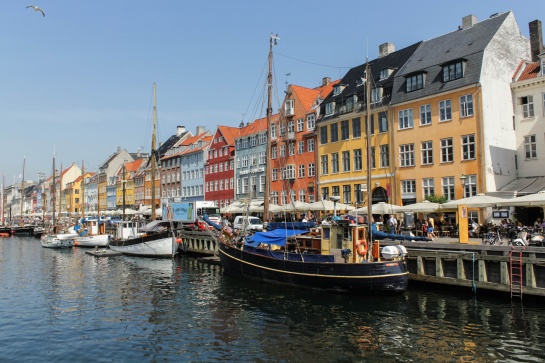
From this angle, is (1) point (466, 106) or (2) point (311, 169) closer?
(1) point (466, 106)

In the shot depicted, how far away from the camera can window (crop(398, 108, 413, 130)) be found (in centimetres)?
4266

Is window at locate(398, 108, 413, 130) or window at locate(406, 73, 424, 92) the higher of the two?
window at locate(406, 73, 424, 92)

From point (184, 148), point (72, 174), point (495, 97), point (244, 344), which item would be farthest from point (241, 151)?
point (72, 174)

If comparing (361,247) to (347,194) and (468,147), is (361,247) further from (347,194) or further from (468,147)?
(347,194)

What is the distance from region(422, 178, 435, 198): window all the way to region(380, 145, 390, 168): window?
14.3ft

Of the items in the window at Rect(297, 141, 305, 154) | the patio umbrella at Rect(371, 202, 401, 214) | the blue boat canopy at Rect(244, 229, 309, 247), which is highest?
the window at Rect(297, 141, 305, 154)

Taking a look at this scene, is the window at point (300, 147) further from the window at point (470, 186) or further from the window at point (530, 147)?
the window at point (530, 147)

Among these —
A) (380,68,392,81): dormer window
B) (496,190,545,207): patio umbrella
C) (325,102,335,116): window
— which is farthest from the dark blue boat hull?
(325,102,335,116): window

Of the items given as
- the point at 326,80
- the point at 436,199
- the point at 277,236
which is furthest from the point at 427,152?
the point at 326,80

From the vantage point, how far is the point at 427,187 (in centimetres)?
4106

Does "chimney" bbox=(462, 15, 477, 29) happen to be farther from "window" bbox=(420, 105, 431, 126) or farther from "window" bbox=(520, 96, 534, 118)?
"window" bbox=(420, 105, 431, 126)

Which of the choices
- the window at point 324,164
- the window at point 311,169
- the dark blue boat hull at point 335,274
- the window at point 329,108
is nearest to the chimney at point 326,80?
the window at point 329,108

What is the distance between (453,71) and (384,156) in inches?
380

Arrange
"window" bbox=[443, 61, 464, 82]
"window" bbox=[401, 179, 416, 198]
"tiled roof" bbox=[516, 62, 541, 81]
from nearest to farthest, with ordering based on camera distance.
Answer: "tiled roof" bbox=[516, 62, 541, 81], "window" bbox=[443, 61, 464, 82], "window" bbox=[401, 179, 416, 198]
